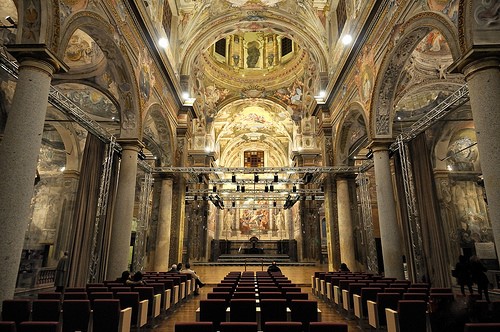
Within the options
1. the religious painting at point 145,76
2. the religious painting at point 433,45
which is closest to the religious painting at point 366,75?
the religious painting at point 433,45

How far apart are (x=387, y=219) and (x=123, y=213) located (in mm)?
9162

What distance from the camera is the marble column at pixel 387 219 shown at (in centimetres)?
980

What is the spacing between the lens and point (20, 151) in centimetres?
541

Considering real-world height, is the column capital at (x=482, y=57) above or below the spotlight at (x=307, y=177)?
below

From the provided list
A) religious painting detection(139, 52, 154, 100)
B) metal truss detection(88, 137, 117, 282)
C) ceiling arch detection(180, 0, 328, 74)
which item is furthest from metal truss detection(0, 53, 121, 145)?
ceiling arch detection(180, 0, 328, 74)

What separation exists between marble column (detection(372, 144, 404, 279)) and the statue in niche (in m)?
16.6

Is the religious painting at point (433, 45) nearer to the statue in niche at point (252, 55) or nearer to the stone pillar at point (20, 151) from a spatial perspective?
the stone pillar at point (20, 151)

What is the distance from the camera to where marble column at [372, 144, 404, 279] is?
980cm

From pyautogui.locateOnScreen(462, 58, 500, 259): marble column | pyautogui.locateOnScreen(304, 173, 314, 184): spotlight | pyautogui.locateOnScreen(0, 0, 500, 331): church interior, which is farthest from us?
pyautogui.locateOnScreen(304, 173, 314, 184): spotlight

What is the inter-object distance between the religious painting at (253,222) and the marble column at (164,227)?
69.4ft

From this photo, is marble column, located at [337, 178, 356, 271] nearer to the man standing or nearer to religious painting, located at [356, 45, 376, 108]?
religious painting, located at [356, 45, 376, 108]

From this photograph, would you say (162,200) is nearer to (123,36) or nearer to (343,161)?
(123,36)

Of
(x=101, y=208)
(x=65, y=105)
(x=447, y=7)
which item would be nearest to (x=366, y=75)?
(x=447, y=7)

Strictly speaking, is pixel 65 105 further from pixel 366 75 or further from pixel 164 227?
pixel 366 75
